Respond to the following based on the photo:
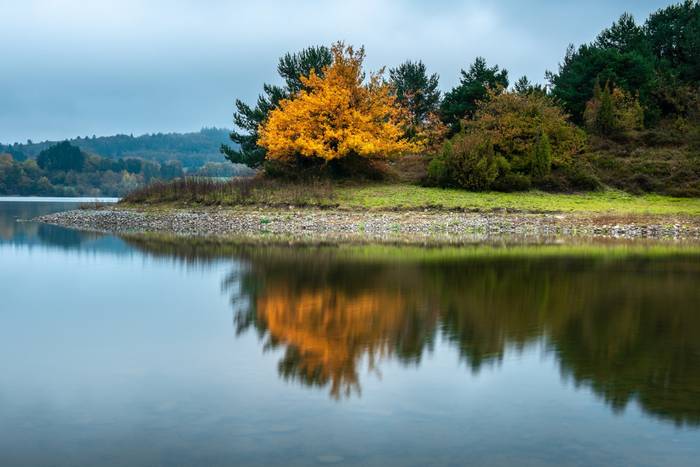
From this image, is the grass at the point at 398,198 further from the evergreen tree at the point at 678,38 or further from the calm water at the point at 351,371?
the evergreen tree at the point at 678,38

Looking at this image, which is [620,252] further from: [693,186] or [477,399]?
[693,186]

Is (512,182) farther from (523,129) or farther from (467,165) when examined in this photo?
(523,129)

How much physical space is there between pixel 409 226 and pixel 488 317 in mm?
20878

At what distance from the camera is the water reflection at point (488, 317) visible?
7453 mm

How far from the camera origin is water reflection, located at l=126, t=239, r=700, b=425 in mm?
7453

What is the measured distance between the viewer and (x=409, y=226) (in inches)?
1246

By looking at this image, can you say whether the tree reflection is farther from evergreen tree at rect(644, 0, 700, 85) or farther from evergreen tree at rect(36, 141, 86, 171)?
evergreen tree at rect(36, 141, 86, 171)

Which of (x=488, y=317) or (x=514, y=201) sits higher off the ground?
(x=514, y=201)

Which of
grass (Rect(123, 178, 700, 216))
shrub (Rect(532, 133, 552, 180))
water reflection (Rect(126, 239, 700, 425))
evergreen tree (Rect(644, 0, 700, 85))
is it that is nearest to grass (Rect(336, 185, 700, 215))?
grass (Rect(123, 178, 700, 216))

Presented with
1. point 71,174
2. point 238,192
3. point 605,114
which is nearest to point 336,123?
point 238,192

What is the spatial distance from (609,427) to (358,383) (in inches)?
93.2

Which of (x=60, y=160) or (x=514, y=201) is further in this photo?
(x=60, y=160)

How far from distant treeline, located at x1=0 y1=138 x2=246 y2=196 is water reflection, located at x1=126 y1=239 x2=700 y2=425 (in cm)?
11230

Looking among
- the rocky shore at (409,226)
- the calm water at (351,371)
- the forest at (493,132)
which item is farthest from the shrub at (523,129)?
the calm water at (351,371)
